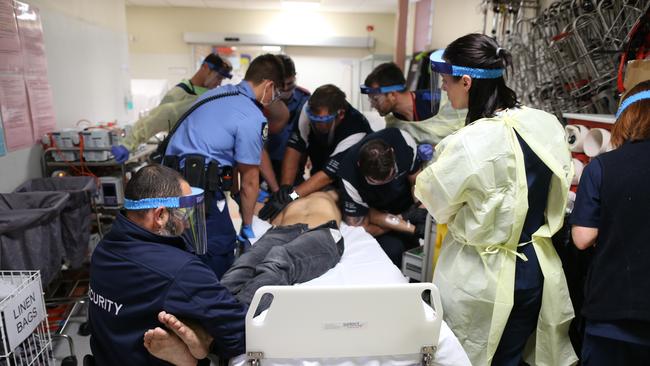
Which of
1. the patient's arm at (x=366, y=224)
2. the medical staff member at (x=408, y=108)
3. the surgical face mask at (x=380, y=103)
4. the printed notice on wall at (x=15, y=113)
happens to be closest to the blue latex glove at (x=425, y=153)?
the medical staff member at (x=408, y=108)

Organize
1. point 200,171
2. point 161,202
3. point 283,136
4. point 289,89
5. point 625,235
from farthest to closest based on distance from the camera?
point 283,136, point 289,89, point 200,171, point 625,235, point 161,202

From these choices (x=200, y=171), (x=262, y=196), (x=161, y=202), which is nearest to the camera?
(x=161, y=202)

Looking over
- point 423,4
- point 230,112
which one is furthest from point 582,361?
point 423,4

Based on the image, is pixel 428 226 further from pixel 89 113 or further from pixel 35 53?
pixel 89 113

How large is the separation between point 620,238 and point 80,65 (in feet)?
12.5

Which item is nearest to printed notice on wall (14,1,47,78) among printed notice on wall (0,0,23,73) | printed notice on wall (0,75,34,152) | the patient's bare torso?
printed notice on wall (0,0,23,73)

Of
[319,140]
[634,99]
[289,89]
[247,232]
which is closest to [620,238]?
[634,99]

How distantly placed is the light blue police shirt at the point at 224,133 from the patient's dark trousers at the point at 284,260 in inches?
15.7

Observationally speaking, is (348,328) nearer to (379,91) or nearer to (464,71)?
(464,71)

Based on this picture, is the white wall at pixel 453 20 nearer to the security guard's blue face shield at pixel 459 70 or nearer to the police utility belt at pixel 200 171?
the security guard's blue face shield at pixel 459 70

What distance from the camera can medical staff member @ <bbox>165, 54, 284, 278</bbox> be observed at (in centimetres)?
189

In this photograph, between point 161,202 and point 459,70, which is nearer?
point 161,202

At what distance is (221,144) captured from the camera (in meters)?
1.89

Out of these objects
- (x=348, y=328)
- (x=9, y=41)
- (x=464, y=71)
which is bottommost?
(x=348, y=328)
